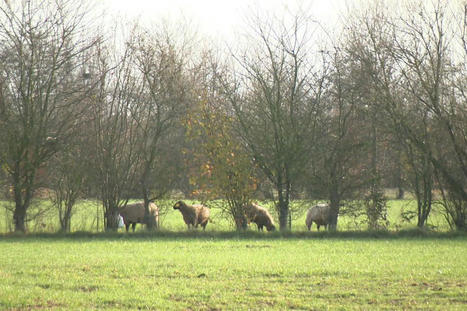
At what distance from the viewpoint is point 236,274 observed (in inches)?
542

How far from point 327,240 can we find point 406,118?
585cm

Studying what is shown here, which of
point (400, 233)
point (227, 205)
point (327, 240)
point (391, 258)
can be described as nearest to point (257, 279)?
point (391, 258)

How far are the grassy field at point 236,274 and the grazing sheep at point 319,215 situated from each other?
5.55 m

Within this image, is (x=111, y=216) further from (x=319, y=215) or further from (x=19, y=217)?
(x=319, y=215)

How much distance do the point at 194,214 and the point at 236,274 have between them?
603 inches

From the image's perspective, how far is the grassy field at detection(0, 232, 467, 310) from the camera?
422 inches

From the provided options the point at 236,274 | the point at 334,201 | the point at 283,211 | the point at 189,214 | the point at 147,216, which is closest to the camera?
the point at 236,274

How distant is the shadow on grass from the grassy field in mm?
611

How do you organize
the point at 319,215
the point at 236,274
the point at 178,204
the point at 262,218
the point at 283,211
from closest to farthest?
1. the point at 236,274
2. the point at 283,211
3. the point at 262,218
4. the point at 178,204
5. the point at 319,215

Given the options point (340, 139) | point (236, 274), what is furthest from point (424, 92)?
point (236, 274)

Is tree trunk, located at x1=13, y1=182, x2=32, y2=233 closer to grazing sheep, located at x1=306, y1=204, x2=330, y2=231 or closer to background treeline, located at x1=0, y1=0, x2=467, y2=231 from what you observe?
background treeline, located at x1=0, y1=0, x2=467, y2=231

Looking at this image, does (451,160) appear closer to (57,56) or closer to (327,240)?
(327,240)

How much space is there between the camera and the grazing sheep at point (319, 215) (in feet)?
90.5

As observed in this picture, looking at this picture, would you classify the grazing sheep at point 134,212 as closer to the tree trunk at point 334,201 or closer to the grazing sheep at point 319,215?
the grazing sheep at point 319,215
